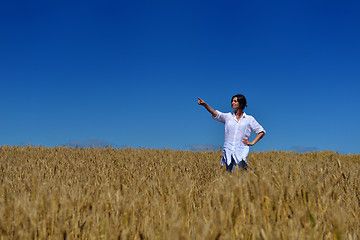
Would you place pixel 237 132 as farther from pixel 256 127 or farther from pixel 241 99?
pixel 241 99

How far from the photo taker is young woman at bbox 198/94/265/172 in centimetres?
607

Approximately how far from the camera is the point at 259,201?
2.35 meters

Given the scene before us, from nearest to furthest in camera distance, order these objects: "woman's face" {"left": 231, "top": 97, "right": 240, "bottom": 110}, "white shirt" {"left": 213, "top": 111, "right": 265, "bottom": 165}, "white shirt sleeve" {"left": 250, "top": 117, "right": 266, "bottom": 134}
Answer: "white shirt" {"left": 213, "top": 111, "right": 265, "bottom": 165} → "woman's face" {"left": 231, "top": 97, "right": 240, "bottom": 110} → "white shirt sleeve" {"left": 250, "top": 117, "right": 266, "bottom": 134}

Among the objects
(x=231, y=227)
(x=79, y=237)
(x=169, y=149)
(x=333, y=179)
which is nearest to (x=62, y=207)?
(x=79, y=237)

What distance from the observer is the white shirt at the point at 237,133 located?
606cm

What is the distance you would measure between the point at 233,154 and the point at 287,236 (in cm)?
403

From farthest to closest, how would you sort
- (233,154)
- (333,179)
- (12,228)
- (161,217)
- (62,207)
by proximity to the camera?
(233,154), (333,179), (161,217), (12,228), (62,207)

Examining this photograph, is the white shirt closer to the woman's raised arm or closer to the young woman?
the young woman

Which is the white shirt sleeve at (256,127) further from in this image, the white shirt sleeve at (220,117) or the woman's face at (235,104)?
the white shirt sleeve at (220,117)

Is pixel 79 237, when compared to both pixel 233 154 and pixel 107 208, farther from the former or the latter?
pixel 233 154

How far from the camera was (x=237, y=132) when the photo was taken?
6133 mm

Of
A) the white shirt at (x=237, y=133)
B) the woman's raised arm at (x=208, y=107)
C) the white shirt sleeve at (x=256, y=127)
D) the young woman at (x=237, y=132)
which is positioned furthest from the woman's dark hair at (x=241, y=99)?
the woman's raised arm at (x=208, y=107)

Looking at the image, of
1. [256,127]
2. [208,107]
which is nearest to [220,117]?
[208,107]

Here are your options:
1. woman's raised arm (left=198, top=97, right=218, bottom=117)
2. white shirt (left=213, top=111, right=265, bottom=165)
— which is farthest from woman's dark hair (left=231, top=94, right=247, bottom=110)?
woman's raised arm (left=198, top=97, right=218, bottom=117)
